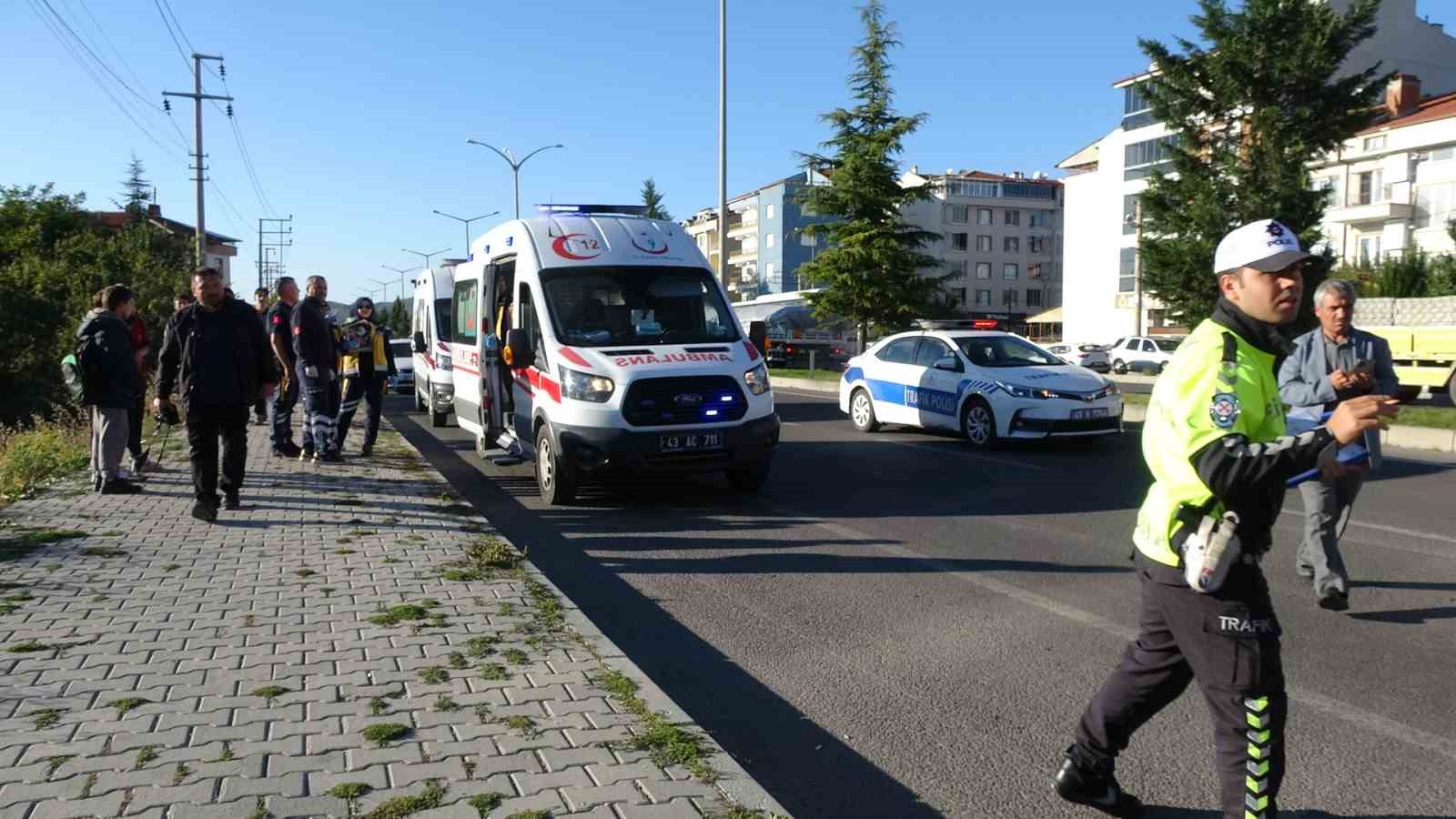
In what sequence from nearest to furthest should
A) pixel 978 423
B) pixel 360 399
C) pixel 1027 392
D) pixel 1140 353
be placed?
pixel 360 399, pixel 1027 392, pixel 978 423, pixel 1140 353

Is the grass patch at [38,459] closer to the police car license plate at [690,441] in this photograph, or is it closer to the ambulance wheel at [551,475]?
the ambulance wheel at [551,475]

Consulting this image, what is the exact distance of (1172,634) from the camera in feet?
10.8

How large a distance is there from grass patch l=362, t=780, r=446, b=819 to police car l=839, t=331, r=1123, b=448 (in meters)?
11.1

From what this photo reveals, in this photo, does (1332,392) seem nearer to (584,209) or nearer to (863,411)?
(584,209)

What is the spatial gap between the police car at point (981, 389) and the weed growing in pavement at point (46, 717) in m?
11.3

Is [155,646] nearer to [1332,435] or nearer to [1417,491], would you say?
[1332,435]

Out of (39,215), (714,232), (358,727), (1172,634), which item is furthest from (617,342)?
(714,232)

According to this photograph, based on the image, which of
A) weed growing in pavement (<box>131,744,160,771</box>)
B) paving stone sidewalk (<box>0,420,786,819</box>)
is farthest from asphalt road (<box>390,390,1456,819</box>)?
weed growing in pavement (<box>131,744,160,771</box>)

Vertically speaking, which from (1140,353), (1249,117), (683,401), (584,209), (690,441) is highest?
(1249,117)

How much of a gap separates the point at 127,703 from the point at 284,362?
310 inches

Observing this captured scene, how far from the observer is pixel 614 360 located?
9867 millimetres

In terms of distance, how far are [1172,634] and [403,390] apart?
27.4m

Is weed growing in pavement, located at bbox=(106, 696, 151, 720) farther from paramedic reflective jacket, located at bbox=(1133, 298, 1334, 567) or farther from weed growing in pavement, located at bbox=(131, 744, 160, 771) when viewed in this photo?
paramedic reflective jacket, located at bbox=(1133, 298, 1334, 567)

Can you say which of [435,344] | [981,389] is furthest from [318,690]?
[435,344]
